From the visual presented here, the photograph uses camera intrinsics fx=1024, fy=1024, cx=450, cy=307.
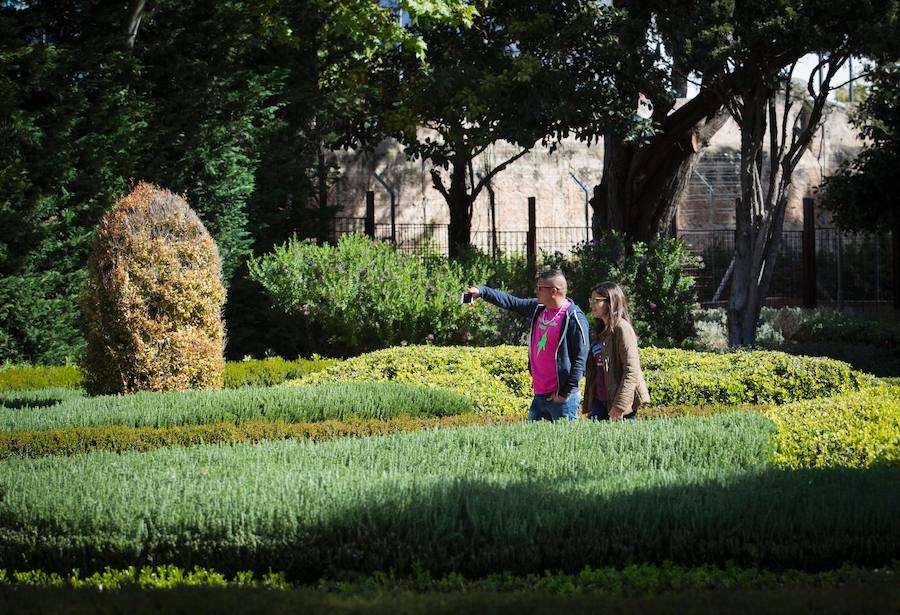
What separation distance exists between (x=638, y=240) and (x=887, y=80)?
440 centimetres

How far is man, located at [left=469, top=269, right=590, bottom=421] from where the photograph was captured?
23.7 ft

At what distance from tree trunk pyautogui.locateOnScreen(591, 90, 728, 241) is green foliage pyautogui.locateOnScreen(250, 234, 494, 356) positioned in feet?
12.9

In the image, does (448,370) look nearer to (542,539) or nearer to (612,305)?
(612,305)

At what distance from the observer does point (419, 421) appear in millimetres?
8109

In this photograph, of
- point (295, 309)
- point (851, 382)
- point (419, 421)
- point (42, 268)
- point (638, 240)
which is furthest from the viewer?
point (638, 240)

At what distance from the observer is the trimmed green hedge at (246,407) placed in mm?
8031

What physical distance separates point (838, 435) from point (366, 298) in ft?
25.0

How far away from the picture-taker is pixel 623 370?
274 inches

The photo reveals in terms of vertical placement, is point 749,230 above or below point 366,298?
above

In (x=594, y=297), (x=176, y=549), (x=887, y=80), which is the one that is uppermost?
(x=887, y=80)

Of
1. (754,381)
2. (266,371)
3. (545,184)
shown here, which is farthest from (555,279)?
(545,184)

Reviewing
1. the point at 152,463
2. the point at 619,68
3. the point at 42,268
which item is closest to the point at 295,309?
the point at 42,268

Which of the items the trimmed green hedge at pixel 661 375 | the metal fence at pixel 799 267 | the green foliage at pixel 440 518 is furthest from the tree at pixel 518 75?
the green foliage at pixel 440 518

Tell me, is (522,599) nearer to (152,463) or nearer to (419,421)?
(152,463)
